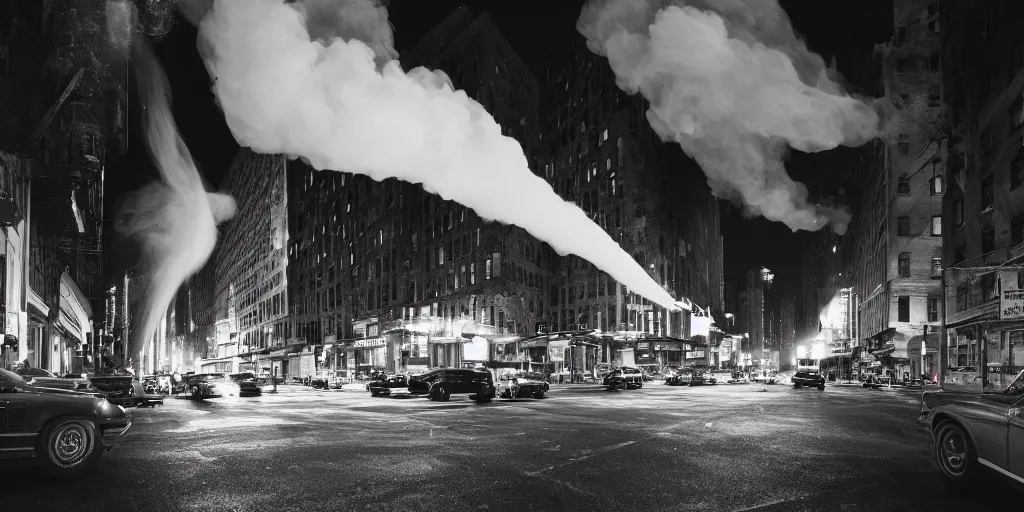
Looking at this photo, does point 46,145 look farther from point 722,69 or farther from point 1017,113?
point 1017,113

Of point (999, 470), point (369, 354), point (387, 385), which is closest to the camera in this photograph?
point (999, 470)

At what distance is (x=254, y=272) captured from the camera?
5507 inches

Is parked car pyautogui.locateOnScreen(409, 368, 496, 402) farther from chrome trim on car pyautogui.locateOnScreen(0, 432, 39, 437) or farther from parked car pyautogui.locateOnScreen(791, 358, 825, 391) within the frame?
parked car pyautogui.locateOnScreen(791, 358, 825, 391)

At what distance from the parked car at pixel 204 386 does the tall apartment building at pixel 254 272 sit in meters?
69.7

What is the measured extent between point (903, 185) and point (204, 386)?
206ft

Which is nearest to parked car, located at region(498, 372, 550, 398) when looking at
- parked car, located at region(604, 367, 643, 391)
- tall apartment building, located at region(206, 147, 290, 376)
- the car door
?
parked car, located at region(604, 367, 643, 391)

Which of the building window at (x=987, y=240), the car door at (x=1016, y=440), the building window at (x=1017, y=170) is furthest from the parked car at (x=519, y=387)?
the building window at (x=987, y=240)

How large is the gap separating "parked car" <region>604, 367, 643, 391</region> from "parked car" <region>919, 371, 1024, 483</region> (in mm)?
35038

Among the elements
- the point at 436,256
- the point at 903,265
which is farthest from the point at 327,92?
the point at 903,265

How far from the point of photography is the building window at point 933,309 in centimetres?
6372

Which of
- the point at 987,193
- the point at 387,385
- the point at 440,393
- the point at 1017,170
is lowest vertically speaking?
the point at 387,385

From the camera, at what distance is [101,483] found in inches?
339

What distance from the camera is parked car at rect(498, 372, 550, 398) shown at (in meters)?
32.1

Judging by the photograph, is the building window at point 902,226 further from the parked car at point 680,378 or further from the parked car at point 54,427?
the parked car at point 54,427
